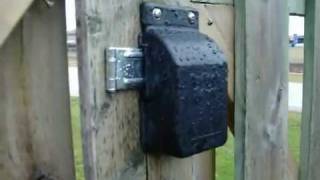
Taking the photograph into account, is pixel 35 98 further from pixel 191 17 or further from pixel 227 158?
pixel 227 158

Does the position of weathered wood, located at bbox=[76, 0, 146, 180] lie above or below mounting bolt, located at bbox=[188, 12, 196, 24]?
below

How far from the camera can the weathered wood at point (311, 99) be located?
184cm

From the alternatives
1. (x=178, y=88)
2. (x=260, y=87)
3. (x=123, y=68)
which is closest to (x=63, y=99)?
(x=123, y=68)

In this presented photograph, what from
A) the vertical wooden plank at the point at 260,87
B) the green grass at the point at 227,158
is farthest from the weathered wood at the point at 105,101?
the green grass at the point at 227,158

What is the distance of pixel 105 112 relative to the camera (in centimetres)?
109

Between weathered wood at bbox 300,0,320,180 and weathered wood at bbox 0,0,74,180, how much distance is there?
43.1 inches

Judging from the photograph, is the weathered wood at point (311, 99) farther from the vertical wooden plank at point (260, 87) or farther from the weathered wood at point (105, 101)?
the weathered wood at point (105, 101)

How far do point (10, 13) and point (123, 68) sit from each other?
0.28m

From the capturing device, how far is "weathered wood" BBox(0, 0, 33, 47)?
979 millimetres

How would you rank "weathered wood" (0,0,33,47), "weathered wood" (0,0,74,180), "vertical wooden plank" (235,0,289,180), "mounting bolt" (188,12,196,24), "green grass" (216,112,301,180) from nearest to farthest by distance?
"weathered wood" (0,0,33,47) → "weathered wood" (0,0,74,180) → "mounting bolt" (188,12,196,24) → "vertical wooden plank" (235,0,289,180) → "green grass" (216,112,301,180)

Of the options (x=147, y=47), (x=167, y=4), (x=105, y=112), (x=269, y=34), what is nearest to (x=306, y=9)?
(x=269, y=34)

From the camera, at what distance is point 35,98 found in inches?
43.9

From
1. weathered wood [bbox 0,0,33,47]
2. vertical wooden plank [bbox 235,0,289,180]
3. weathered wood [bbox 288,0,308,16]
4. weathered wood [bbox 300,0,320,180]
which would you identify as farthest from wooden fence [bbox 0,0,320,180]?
weathered wood [bbox 300,0,320,180]

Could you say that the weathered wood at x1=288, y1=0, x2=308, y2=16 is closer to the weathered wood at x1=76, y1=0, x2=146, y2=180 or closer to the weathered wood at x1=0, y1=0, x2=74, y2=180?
the weathered wood at x1=76, y1=0, x2=146, y2=180
